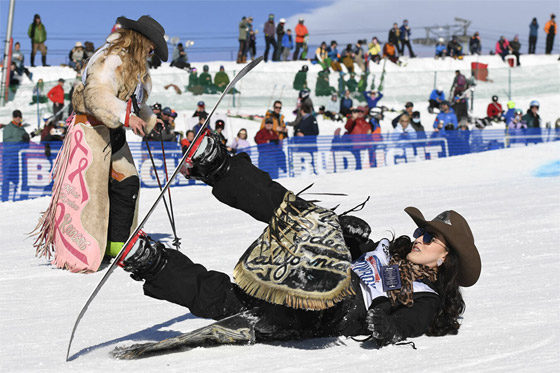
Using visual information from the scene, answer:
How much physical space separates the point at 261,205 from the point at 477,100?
2132cm

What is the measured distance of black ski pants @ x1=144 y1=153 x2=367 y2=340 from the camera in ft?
11.8

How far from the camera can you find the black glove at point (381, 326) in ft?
11.6

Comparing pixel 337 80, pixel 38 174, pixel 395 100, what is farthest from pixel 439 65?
pixel 38 174

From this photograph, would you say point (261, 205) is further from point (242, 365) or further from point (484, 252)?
point (484, 252)

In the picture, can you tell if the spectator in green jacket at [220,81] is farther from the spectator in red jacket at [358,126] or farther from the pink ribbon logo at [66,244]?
the pink ribbon logo at [66,244]

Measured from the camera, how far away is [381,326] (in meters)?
3.54

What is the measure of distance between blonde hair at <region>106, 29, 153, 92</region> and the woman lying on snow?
2604 mm

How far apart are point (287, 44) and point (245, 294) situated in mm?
22052

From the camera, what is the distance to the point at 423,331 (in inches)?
153

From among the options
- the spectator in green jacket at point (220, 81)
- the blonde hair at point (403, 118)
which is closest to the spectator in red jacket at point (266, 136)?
the blonde hair at point (403, 118)

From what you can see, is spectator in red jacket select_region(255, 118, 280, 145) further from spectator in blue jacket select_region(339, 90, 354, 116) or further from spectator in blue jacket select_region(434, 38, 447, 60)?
spectator in blue jacket select_region(434, 38, 447, 60)

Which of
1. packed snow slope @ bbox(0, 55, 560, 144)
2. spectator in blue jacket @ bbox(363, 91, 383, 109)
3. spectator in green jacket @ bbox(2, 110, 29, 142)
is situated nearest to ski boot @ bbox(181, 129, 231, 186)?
spectator in green jacket @ bbox(2, 110, 29, 142)

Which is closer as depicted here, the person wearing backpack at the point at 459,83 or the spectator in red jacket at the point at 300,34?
the person wearing backpack at the point at 459,83

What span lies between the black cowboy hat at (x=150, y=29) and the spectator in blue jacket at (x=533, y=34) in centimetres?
2556
